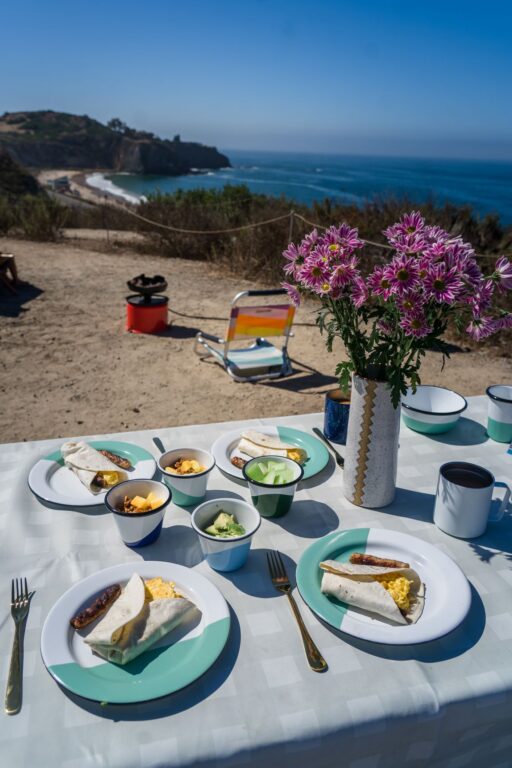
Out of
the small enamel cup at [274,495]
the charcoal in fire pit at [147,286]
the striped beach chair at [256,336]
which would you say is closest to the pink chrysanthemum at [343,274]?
the small enamel cup at [274,495]

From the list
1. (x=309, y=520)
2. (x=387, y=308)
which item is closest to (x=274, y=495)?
(x=309, y=520)

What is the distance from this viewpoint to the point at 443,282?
1157 millimetres

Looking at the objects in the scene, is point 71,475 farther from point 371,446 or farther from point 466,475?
point 466,475

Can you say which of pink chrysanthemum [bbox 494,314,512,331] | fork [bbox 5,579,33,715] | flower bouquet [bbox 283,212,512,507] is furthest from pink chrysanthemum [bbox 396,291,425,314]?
fork [bbox 5,579,33,715]

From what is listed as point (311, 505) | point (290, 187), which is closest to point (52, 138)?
point (290, 187)

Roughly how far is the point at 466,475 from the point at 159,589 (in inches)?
33.3

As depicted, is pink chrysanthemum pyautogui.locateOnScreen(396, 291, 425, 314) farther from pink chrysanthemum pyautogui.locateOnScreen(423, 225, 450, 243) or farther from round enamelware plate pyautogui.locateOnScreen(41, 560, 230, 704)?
round enamelware plate pyautogui.locateOnScreen(41, 560, 230, 704)

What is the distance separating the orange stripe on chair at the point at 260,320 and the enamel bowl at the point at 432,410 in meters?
2.95

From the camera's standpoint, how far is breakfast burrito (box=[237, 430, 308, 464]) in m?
1.71

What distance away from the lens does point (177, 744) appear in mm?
872

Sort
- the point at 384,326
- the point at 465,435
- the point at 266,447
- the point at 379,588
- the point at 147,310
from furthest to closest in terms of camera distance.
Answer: the point at 147,310, the point at 465,435, the point at 266,447, the point at 384,326, the point at 379,588

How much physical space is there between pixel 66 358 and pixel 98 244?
20.8 feet

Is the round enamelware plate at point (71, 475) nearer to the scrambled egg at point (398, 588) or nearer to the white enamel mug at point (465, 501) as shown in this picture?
the scrambled egg at point (398, 588)

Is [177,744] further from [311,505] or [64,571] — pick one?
[311,505]
